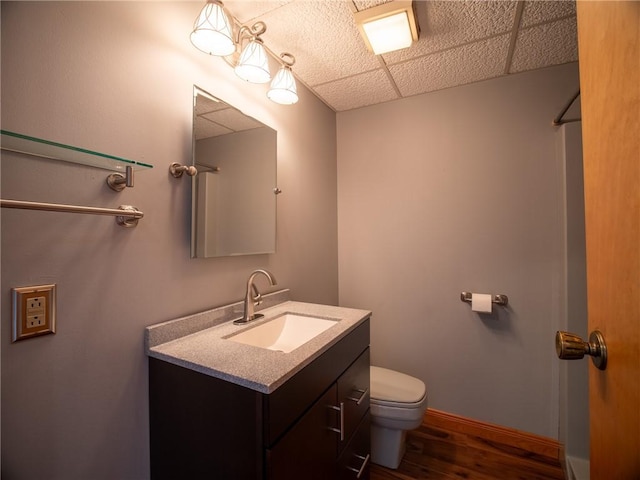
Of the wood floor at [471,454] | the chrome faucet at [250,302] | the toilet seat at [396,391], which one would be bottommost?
the wood floor at [471,454]

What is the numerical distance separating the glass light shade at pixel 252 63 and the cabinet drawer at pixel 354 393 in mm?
1332

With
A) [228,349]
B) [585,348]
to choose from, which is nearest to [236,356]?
[228,349]

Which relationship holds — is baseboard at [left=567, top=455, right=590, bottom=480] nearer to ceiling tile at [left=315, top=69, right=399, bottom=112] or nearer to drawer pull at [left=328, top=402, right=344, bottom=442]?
drawer pull at [left=328, top=402, right=344, bottom=442]

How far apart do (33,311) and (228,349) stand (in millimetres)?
506

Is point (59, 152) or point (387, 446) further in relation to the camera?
point (387, 446)

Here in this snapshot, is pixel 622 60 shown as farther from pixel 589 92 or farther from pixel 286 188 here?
pixel 286 188

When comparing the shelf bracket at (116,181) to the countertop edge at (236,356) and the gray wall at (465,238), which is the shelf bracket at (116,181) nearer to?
the countertop edge at (236,356)

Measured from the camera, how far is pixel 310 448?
0.88m

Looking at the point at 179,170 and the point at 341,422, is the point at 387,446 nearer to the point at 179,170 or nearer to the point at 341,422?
the point at 341,422

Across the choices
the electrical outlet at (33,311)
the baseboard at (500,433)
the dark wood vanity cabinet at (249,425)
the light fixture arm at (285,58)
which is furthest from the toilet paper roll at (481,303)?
the electrical outlet at (33,311)

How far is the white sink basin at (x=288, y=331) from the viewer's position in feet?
4.07

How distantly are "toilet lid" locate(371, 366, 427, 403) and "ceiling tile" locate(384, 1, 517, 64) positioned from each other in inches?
73.4

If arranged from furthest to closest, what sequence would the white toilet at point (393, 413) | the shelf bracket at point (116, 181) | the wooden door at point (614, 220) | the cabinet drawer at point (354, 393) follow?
the white toilet at point (393, 413), the cabinet drawer at point (354, 393), the shelf bracket at point (116, 181), the wooden door at point (614, 220)

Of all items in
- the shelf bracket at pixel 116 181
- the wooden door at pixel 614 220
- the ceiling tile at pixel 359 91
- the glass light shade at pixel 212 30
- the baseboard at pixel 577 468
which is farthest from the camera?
the ceiling tile at pixel 359 91
